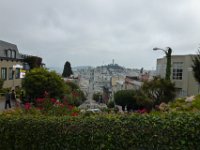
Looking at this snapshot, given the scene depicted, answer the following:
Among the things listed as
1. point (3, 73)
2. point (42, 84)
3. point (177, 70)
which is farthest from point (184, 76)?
point (3, 73)

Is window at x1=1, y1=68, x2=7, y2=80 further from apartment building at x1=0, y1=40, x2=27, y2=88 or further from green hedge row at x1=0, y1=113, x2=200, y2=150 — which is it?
green hedge row at x1=0, y1=113, x2=200, y2=150

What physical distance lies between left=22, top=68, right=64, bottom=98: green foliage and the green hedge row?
21259 mm

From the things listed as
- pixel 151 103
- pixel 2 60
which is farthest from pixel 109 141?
pixel 2 60

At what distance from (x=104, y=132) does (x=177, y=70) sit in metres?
35.7

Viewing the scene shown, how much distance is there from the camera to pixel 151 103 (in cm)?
2419

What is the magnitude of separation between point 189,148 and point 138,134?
107cm

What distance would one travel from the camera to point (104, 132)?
19.4 ft

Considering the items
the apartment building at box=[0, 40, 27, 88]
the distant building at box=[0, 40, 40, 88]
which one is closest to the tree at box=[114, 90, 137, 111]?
the distant building at box=[0, 40, 40, 88]

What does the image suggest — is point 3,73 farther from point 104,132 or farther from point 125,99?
point 104,132

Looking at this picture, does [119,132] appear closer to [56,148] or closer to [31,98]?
[56,148]

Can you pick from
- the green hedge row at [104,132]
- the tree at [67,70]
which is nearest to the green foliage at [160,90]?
the green hedge row at [104,132]

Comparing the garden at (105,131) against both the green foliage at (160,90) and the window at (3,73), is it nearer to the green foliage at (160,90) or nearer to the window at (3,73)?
the green foliage at (160,90)

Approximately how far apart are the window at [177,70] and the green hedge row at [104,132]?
34.7 m

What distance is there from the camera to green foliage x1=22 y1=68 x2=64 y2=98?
27.7 metres
